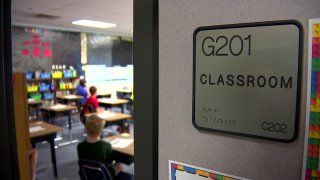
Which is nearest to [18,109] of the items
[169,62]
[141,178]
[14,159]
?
[14,159]

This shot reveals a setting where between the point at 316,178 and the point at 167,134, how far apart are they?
0.40 m

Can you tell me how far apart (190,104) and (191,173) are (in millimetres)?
204

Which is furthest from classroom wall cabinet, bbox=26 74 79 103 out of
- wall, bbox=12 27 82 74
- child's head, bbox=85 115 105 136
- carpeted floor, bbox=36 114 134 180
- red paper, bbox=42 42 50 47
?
child's head, bbox=85 115 105 136

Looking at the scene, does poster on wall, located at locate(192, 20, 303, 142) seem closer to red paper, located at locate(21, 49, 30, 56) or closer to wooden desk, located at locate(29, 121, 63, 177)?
wooden desk, located at locate(29, 121, 63, 177)

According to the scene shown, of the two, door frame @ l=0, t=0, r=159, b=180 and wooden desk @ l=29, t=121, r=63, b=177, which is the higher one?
door frame @ l=0, t=0, r=159, b=180

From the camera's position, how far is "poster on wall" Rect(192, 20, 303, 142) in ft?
1.78

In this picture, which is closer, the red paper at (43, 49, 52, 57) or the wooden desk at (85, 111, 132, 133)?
the wooden desk at (85, 111, 132, 133)

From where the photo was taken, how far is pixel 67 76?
335 inches

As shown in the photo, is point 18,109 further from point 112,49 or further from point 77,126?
point 112,49

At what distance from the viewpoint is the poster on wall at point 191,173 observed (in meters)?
0.67

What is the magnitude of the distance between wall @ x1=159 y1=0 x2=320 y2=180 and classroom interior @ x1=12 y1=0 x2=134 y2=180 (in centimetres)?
158

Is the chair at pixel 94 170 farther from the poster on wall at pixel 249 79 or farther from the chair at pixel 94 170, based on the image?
the poster on wall at pixel 249 79

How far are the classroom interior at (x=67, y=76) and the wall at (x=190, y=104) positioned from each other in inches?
62.3

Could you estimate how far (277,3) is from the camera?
1.80 feet
